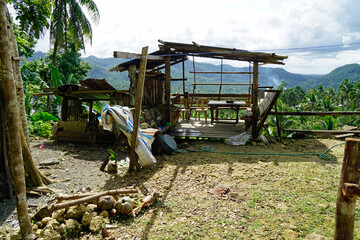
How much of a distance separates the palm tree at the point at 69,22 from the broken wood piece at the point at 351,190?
17544 mm

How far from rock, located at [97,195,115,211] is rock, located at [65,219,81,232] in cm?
39

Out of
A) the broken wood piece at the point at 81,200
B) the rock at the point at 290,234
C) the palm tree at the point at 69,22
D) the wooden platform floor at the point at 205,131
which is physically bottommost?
the rock at the point at 290,234

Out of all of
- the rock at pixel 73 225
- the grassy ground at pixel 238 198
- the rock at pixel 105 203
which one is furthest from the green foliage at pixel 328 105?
the rock at pixel 73 225

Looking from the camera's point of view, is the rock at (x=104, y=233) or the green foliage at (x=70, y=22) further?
the green foliage at (x=70, y=22)

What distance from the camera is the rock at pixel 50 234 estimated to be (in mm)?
2868

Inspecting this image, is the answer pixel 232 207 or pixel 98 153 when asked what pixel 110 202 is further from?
pixel 98 153

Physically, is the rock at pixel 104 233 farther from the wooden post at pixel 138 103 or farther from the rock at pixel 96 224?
the wooden post at pixel 138 103

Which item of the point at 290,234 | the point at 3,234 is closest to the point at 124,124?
the point at 3,234

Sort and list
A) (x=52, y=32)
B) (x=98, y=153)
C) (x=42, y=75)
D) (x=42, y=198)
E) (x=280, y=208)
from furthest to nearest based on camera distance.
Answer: (x=42, y=75), (x=52, y=32), (x=98, y=153), (x=42, y=198), (x=280, y=208)

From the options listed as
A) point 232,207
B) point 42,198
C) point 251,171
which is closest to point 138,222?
point 232,207

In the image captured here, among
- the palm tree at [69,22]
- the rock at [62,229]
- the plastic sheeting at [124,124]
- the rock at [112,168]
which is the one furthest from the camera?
the palm tree at [69,22]

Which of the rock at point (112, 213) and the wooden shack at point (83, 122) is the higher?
the wooden shack at point (83, 122)

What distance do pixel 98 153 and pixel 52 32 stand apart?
12.6 meters

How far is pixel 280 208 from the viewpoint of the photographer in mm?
3723
